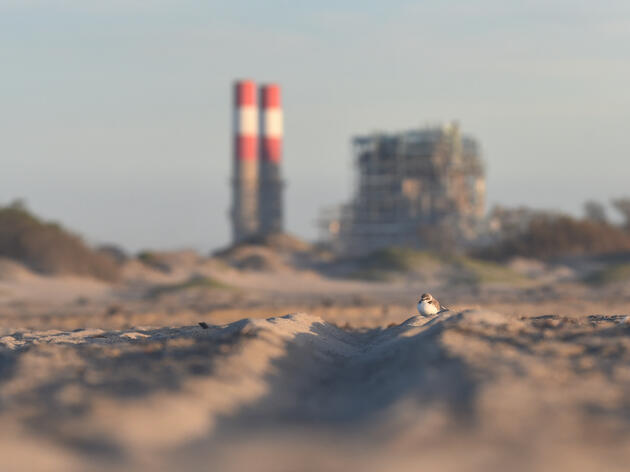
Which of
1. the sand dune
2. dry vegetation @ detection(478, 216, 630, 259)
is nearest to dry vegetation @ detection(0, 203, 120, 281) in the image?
dry vegetation @ detection(478, 216, 630, 259)

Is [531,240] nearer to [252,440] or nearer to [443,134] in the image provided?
[443,134]

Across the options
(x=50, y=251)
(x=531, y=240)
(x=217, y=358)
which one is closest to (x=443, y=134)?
(x=531, y=240)

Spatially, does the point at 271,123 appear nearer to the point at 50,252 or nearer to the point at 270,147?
the point at 270,147

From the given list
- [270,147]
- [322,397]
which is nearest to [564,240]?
[270,147]

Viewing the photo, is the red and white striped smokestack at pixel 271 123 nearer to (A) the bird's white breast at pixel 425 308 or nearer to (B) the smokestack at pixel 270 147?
(B) the smokestack at pixel 270 147

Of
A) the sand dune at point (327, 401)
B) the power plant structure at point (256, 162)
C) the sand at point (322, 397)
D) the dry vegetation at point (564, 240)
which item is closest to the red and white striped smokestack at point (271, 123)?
the power plant structure at point (256, 162)

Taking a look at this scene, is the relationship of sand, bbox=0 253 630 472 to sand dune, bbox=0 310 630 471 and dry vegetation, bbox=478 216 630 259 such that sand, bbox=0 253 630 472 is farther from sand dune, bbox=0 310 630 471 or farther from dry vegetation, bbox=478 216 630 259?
dry vegetation, bbox=478 216 630 259
